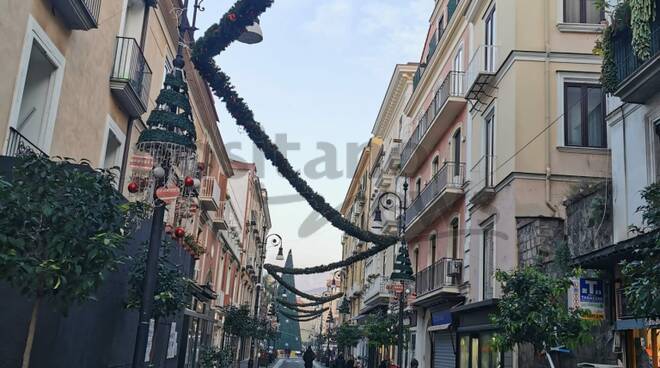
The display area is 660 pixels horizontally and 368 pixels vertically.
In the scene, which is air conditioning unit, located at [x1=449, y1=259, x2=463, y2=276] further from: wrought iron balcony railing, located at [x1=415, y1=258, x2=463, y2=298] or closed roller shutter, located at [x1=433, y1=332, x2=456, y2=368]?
closed roller shutter, located at [x1=433, y1=332, x2=456, y2=368]

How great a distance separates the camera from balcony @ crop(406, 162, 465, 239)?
19922mm

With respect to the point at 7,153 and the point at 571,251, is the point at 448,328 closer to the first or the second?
the point at 571,251

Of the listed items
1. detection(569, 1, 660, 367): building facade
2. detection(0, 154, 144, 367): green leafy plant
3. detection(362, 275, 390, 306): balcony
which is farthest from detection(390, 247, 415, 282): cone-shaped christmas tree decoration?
detection(0, 154, 144, 367): green leafy plant

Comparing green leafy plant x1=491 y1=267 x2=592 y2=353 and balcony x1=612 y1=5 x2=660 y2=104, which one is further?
green leafy plant x1=491 y1=267 x2=592 y2=353

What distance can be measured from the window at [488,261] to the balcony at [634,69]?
6.88 metres

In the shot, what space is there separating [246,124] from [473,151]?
1089 centimetres

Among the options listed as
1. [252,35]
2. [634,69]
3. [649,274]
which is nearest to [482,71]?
[634,69]

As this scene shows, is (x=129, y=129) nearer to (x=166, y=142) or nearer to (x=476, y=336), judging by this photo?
(x=166, y=142)

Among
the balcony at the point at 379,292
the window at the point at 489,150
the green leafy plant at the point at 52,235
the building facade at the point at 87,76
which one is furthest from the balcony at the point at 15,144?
the balcony at the point at 379,292

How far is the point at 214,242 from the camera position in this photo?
3027cm

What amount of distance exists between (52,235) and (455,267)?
50.2 ft

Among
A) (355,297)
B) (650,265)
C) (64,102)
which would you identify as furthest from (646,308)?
(355,297)

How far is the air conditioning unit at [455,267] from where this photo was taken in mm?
19422

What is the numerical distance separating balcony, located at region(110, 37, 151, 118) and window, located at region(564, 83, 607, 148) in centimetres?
995
